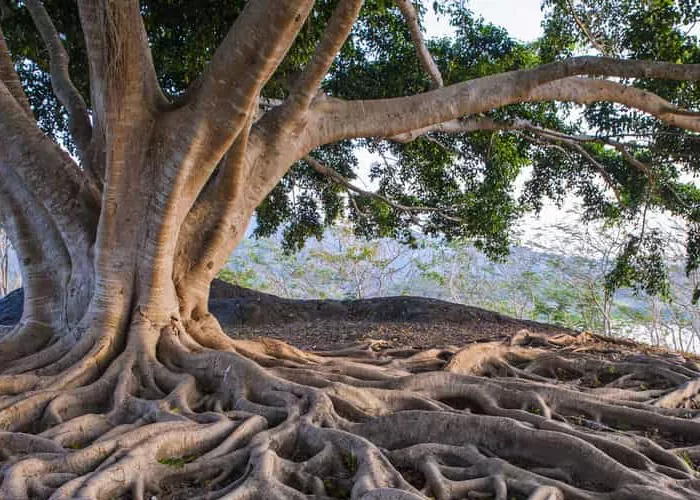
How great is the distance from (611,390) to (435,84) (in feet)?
12.1

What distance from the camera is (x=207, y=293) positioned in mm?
5574

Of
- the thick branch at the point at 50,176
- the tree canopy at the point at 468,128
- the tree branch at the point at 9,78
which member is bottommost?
the thick branch at the point at 50,176

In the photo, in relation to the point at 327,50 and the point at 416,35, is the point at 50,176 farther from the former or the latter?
the point at 416,35

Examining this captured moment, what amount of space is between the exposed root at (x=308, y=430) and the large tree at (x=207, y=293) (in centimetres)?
1

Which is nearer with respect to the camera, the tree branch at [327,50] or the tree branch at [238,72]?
the tree branch at [238,72]

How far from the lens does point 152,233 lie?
4504mm

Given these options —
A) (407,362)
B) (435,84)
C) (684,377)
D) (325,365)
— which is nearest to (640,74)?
(435,84)

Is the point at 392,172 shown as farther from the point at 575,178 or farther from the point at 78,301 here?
the point at 78,301

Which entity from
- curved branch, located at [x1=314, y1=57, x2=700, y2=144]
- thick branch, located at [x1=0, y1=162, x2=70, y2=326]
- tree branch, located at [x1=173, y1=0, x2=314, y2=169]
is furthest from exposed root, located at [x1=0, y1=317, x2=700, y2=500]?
curved branch, located at [x1=314, y1=57, x2=700, y2=144]

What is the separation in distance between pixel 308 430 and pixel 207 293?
2.66 meters

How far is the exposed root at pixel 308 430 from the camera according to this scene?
2.68 meters

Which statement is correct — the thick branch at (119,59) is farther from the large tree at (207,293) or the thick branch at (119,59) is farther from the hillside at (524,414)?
the hillside at (524,414)

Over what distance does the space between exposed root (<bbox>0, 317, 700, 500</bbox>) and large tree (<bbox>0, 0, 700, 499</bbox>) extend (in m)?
0.01

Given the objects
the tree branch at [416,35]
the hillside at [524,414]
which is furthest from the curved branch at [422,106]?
the hillside at [524,414]
